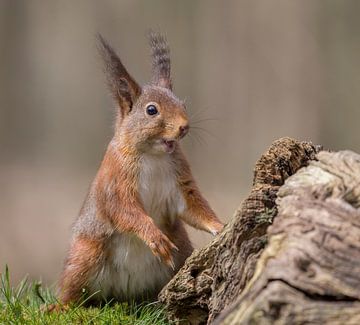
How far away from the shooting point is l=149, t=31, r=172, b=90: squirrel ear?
4.75 metres

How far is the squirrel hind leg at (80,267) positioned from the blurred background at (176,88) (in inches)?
163

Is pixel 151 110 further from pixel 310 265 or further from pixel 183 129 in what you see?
pixel 310 265

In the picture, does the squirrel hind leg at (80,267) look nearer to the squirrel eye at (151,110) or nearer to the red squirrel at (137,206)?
the red squirrel at (137,206)

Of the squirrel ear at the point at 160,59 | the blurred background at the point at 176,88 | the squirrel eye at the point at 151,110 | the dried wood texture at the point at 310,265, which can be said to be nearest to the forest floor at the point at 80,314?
the squirrel eye at the point at 151,110

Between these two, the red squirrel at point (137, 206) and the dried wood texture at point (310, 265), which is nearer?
the dried wood texture at point (310, 265)

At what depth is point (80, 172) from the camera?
377 inches

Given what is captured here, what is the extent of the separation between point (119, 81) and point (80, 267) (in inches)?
40.1

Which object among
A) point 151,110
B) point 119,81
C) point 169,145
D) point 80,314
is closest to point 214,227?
point 169,145

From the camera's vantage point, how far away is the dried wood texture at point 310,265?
2.77 meters

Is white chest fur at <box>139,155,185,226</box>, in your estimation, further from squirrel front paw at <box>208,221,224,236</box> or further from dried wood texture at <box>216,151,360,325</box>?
dried wood texture at <box>216,151,360,325</box>

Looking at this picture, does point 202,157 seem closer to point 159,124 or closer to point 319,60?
point 319,60

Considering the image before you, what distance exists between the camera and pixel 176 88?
9359mm

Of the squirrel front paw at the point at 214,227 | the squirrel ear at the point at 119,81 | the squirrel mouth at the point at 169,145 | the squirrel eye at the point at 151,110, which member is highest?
the squirrel ear at the point at 119,81

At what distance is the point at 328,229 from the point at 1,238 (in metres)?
6.67
